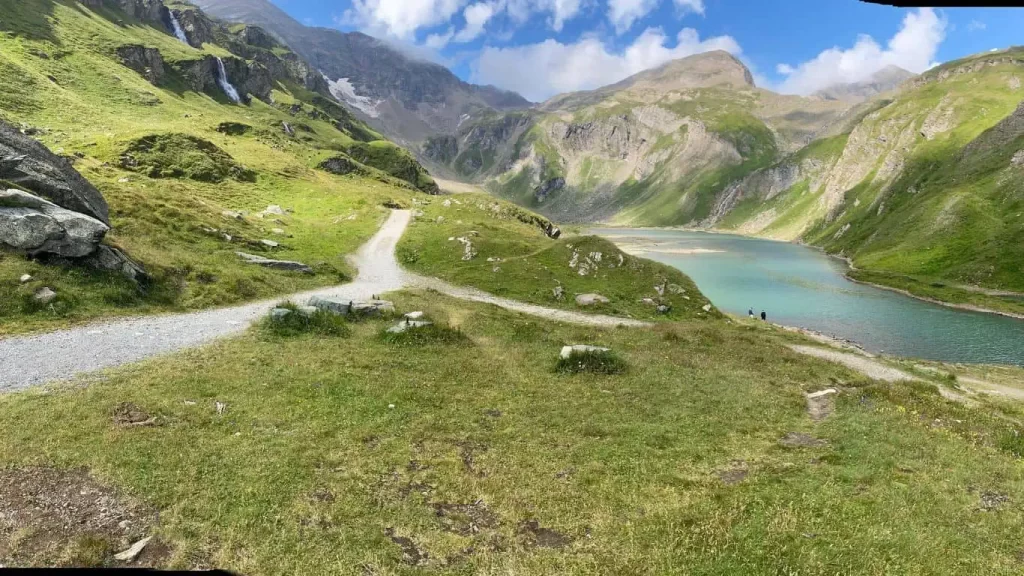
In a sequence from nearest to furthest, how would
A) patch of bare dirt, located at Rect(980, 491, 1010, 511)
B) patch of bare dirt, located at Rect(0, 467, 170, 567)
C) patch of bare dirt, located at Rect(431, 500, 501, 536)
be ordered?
patch of bare dirt, located at Rect(0, 467, 170, 567) → patch of bare dirt, located at Rect(431, 500, 501, 536) → patch of bare dirt, located at Rect(980, 491, 1010, 511)

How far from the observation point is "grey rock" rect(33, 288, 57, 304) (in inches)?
990

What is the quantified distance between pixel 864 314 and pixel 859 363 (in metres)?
55.4

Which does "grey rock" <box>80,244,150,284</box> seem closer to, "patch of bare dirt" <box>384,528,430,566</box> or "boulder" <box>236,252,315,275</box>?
"boulder" <box>236,252,315,275</box>

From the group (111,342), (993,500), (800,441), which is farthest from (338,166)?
(993,500)

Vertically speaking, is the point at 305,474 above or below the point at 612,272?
below

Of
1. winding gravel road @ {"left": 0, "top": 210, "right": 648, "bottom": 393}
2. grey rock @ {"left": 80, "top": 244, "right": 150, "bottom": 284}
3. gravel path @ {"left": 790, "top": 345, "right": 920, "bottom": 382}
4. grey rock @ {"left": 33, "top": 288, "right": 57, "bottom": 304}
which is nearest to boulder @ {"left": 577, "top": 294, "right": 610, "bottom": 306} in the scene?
gravel path @ {"left": 790, "top": 345, "right": 920, "bottom": 382}

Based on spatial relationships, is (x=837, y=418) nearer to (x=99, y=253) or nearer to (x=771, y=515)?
(x=771, y=515)

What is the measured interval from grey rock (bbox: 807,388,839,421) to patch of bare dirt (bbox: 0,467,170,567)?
24573mm

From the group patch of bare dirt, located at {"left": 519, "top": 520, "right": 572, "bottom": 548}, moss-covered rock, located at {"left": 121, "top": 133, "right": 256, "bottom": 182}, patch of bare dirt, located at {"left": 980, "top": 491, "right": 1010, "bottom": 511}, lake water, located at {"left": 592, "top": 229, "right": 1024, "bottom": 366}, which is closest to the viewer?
patch of bare dirt, located at {"left": 519, "top": 520, "right": 572, "bottom": 548}

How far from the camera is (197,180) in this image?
250 feet

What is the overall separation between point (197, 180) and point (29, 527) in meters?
77.8

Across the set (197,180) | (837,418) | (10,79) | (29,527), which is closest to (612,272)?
(837,418)

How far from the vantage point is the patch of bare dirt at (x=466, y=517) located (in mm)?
12684

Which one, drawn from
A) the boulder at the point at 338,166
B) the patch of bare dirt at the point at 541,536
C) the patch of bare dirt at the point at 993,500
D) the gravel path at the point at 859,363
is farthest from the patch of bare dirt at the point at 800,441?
the boulder at the point at 338,166
